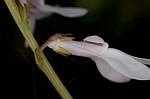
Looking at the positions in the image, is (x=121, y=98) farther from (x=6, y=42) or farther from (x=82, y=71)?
(x=6, y=42)

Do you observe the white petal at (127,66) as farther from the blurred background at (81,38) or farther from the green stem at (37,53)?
the blurred background at (81,38)

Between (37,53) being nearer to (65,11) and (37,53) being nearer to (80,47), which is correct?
(80,47)

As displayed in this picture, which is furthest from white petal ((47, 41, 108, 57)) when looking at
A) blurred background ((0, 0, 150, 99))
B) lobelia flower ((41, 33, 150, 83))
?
blurred background ((0, 0, 150, 99))

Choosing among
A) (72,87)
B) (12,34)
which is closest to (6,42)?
(12,34)

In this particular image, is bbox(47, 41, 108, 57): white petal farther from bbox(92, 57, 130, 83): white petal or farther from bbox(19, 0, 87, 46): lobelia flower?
bbox(19, 0, 87, 46): lobelia flower

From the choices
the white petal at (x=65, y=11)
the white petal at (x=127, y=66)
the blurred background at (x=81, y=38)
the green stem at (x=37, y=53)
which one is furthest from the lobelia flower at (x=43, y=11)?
the blurred background at (x=81, y=38)

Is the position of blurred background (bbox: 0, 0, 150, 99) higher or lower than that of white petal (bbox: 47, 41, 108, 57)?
lower

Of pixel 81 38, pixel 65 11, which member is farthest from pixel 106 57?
pixel 81 38
